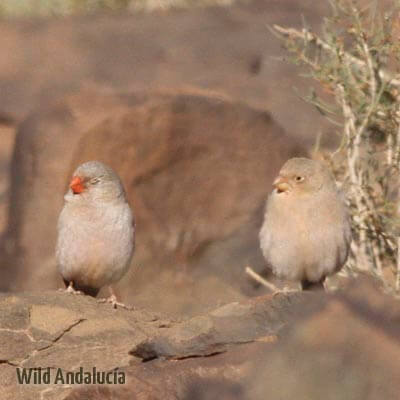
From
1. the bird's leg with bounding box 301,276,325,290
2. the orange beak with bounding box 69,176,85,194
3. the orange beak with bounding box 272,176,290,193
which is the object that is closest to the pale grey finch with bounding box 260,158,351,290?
the orange beak with bounding box 272,176,290,193

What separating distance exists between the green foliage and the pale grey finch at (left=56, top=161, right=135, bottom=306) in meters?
1.61

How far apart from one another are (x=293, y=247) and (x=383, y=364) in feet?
14.1

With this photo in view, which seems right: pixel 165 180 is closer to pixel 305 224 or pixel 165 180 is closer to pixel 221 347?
pixel 305 224

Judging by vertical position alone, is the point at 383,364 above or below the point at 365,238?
above

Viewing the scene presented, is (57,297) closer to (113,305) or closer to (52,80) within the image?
(113,305)

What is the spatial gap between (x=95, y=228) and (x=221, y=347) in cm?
247

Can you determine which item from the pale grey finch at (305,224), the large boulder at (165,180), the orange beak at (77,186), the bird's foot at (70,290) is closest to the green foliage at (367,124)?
the pale grey finch at (305,224)

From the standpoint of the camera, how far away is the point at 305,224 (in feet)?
26.5

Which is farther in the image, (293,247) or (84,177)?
(84,177)

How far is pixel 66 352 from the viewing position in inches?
289

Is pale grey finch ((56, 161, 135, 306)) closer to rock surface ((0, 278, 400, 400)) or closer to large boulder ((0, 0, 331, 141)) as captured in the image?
rock surface ((0, 278, 400, 400))

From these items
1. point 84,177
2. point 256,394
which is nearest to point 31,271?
point 84,177

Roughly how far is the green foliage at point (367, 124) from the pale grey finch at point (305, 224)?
66 centimetres

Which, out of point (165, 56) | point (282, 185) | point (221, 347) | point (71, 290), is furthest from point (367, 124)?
point (165, 56)
